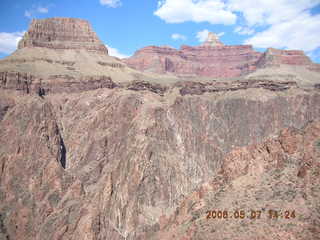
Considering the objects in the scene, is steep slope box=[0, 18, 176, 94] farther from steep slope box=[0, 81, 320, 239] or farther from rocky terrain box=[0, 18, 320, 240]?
steep slope box=[0, 81, 320, 239]

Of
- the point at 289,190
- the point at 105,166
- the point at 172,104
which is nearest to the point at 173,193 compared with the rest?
the point at 105,166

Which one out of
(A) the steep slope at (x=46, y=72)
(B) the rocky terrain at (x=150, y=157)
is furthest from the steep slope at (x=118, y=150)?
(A) the steep slope at (x=46, y=72)

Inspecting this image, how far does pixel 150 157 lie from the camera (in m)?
116

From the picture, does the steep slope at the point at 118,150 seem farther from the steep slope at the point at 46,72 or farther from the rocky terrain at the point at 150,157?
the steep slope at the point at 46,72

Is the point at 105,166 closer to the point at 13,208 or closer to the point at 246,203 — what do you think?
the point at 13,208

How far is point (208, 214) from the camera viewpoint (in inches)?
2019

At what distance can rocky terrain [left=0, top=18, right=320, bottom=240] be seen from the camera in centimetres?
4891
